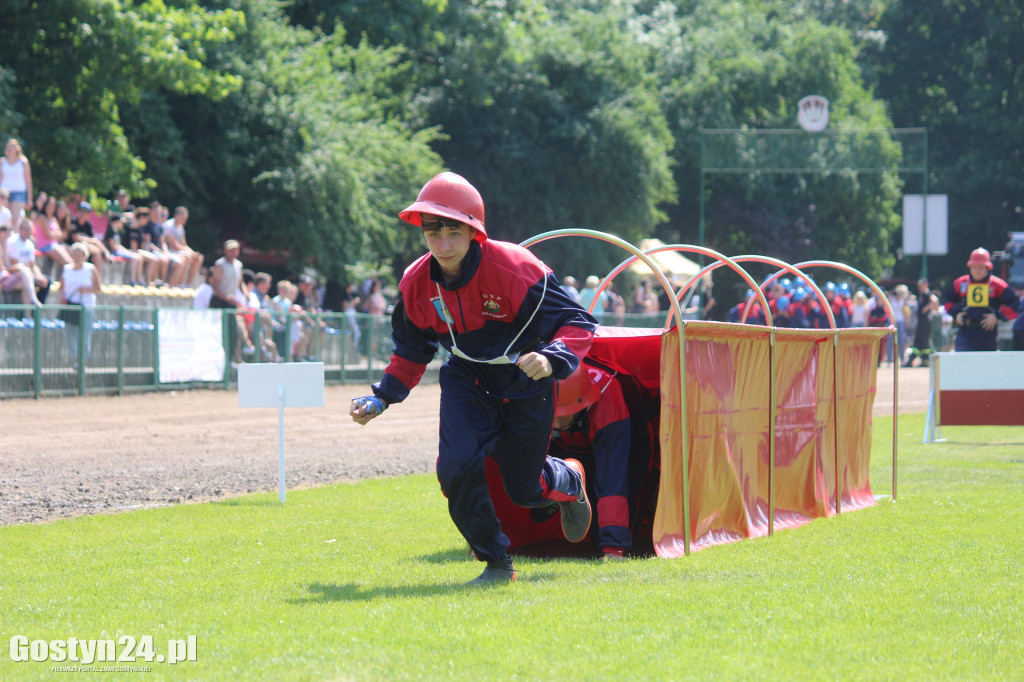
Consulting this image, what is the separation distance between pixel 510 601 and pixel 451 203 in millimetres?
1827

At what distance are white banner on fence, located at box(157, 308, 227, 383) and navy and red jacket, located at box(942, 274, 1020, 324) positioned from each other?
1143 centimetres

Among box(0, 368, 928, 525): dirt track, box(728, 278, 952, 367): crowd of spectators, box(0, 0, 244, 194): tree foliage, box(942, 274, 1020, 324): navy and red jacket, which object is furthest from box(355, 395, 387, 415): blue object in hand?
box(0, 0, 244, 194): tree foliage

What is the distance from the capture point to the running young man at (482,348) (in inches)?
232

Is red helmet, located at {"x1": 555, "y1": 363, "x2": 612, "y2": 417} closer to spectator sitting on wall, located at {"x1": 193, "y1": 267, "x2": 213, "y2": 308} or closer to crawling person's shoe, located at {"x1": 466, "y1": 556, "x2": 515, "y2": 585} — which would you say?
crawling person's shoe, located at {"x1": 466, "y1": 556, "x2": 515, "y2": 585}

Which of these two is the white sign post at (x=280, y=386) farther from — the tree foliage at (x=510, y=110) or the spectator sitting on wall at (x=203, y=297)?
the tree foliage at (x=510, y=110)

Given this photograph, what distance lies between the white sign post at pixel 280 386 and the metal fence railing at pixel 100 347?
8.49 meters

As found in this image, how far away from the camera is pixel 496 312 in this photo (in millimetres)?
6031

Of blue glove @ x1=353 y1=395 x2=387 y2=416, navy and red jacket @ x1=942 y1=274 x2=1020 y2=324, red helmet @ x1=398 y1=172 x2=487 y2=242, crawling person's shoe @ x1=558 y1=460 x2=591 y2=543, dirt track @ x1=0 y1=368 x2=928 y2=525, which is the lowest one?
dirt track @ x1=0 y1=368 x2=928 y2=525

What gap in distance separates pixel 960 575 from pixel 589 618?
213cm

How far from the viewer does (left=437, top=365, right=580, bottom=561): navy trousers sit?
5934 millimetres

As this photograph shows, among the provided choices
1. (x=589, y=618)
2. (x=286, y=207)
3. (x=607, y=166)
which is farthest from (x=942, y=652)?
(x=607, y=166)

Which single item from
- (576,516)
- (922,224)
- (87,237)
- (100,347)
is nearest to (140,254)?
(87,237)

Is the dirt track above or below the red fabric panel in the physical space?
below

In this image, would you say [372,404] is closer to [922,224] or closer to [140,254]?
[140,254]
